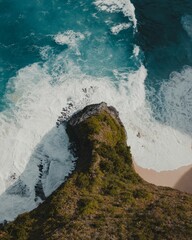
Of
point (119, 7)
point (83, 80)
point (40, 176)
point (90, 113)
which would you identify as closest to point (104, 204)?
point (40, 176)

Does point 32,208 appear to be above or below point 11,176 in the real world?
below

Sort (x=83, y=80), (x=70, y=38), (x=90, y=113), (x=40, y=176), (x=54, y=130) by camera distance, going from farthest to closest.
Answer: (x=70, y=38), (x=83, y=80), (x=54, y=130), (x=90, y=113), (x=40, y=176)

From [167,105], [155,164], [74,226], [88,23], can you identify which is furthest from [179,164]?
[88,23]

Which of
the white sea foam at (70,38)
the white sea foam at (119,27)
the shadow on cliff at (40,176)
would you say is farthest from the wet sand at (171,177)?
the white sea foam at (119,27)

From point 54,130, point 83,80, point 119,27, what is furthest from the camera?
point 119,27

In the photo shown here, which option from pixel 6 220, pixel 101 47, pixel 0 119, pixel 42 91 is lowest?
pixel 6 220

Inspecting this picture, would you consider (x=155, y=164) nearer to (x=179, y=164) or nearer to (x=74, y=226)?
(x=179, y=164)

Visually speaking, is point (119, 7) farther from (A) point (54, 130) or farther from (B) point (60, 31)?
(A) point (54, 130)

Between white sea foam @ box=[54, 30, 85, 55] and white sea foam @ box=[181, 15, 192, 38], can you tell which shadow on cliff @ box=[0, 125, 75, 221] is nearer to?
white sea foam @ box=[54, 30, 85, 55]
